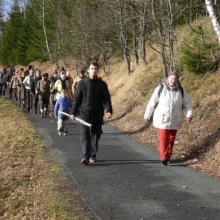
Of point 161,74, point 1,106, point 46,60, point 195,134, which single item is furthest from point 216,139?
point 46,60

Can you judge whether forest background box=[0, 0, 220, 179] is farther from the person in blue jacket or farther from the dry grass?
the dry grass

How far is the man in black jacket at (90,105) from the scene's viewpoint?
8.92 m

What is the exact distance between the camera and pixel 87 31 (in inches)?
1030

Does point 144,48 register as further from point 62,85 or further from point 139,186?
point 139,186

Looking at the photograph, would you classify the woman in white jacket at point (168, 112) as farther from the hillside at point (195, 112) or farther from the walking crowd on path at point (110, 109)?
the hillside at point (195, 112)

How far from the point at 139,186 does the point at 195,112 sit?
5.24m

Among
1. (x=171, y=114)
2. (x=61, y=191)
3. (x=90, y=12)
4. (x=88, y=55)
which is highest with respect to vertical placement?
(x=90, y=12)

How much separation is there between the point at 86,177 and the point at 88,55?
21641mm

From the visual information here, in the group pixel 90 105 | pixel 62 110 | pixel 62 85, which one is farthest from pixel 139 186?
pixel 62 85

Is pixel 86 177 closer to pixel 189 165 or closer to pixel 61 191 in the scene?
pixel 61 191

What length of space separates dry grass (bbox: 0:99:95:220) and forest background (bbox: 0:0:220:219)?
9.08 feet

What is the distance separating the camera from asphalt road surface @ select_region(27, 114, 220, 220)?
6172 mm

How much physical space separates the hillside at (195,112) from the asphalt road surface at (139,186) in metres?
0.61

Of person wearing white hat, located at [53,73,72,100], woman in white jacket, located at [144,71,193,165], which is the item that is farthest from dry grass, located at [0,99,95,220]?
person wearing white hat, located at [53,73,72,100]
